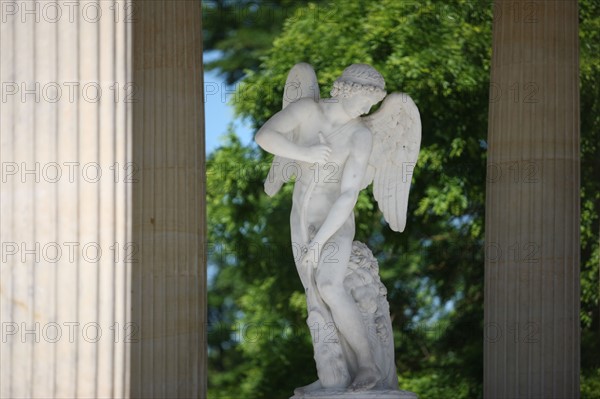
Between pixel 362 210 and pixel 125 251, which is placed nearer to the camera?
pixel 125 251

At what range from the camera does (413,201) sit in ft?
210

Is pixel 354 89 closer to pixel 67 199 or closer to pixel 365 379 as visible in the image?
pixel 365 379

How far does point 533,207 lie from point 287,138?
877 centimetres

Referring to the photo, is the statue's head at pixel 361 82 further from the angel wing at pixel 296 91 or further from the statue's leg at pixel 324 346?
the statue's leg at pixel 324 346

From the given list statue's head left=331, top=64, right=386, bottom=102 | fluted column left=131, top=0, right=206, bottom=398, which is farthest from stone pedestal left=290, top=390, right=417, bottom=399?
statue's head left=331, top=64, right=386, bottom=102

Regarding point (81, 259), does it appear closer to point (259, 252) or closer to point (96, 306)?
point (96, 306)

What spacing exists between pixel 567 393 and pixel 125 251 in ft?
56.0

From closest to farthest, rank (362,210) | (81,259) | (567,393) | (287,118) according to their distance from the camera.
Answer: (81,259) → (287,118) → (567,393) → (362,210)

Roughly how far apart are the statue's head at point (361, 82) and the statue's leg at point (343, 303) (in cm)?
304

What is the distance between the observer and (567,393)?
1508 inches

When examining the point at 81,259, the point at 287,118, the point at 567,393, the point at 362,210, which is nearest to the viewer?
the point at 81,259

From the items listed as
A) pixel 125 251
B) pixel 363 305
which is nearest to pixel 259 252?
pixel 363 305

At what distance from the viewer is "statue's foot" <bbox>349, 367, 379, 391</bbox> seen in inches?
1251

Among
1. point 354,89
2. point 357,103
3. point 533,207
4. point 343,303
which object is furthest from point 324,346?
point 533,207
